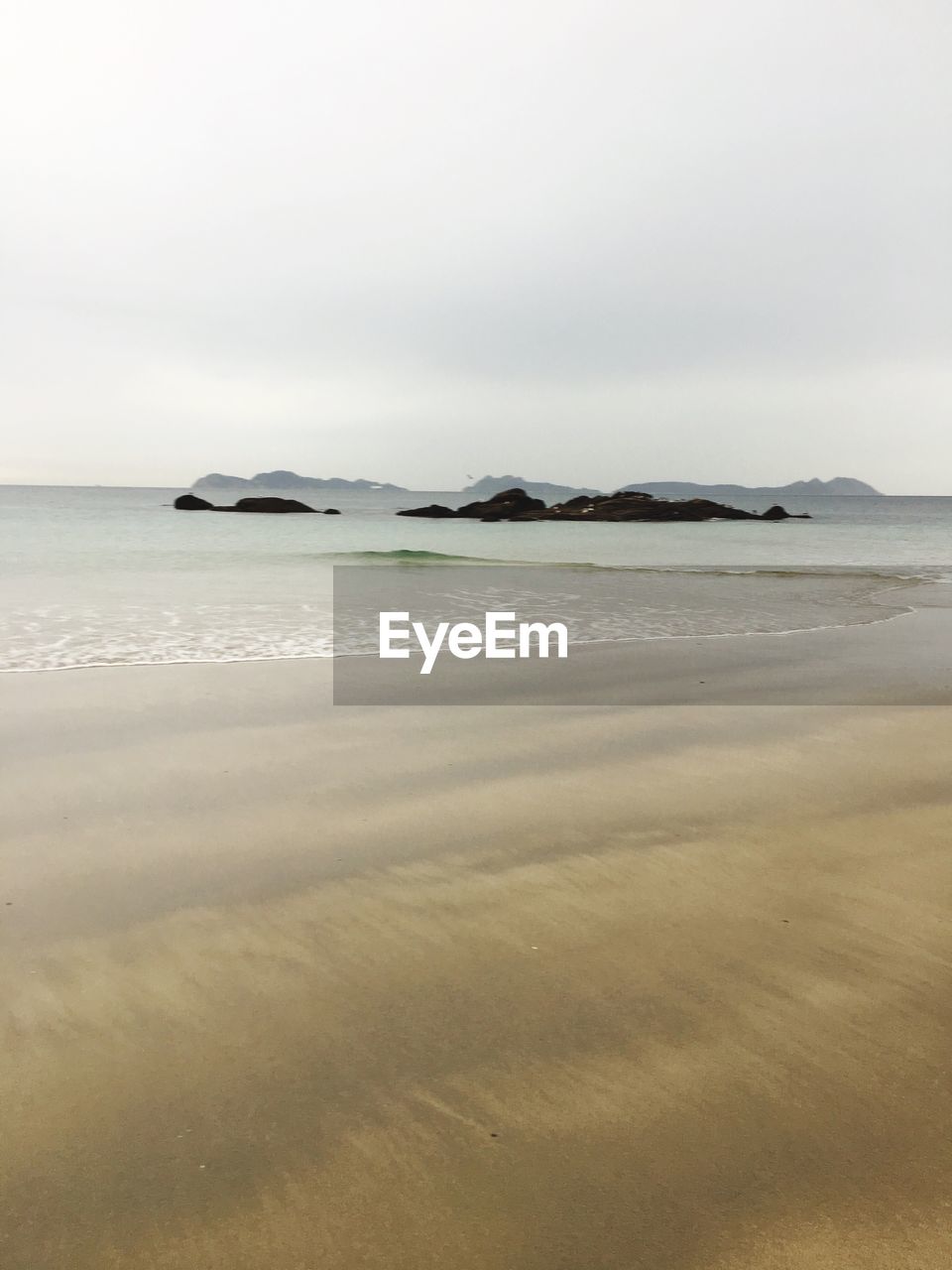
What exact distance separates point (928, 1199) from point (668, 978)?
0.80 meters

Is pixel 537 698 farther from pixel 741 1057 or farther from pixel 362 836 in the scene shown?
pixel 741 1057

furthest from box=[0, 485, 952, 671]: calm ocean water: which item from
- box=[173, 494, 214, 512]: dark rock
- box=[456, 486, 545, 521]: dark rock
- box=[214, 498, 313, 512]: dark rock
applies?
box=[173, 494, 214, 512]: dark rock

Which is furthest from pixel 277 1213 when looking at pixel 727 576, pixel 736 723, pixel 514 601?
pixel 727 576

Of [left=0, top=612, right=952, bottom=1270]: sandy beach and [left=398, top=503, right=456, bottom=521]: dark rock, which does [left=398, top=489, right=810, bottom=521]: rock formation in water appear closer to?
[left=398, top=503, right=456, bottom=521]: dark rock

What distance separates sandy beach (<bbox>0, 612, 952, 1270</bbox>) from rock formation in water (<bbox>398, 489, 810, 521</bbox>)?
2163 inches

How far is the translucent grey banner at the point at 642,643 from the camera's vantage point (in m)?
6.11

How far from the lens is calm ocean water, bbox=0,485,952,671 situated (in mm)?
8378

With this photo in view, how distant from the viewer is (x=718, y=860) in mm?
3102

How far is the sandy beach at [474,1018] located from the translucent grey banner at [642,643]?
76.5 inches

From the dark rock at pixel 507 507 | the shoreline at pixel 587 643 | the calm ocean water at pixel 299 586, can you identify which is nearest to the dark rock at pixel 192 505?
the dark rock at pixel 507 507

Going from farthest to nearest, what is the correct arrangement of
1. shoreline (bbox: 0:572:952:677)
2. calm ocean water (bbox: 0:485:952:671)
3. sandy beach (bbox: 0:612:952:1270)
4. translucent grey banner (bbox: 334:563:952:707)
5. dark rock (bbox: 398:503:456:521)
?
dark rock (bbox: 398:503:456:521), calm ocean water (bbox: 0:485:952:671), shoreline (bbox: 0:572:952:677), translucent grey banner (bbox: 334:563:952:707), sandy beach (bbox: 0:612:952:1270)

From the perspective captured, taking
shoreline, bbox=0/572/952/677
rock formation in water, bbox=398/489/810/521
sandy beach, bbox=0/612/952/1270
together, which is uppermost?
rock formation in water, bbox=398/489/810/521

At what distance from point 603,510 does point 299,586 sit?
45.8 meters

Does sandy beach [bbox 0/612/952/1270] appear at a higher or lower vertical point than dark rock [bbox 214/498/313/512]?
lower
